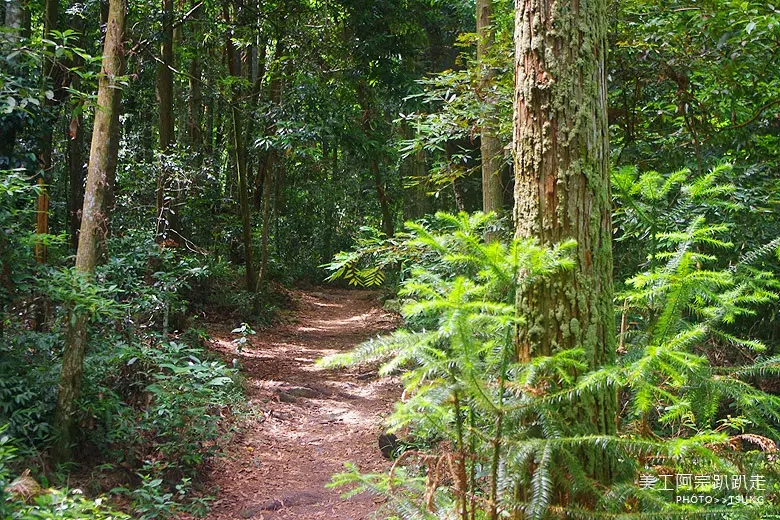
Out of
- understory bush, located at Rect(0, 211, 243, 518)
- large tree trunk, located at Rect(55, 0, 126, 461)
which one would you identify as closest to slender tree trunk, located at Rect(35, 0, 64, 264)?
understory bush, located at Rect(0, 211, 243, 518)

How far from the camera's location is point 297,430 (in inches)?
274

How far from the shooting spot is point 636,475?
6.94ft

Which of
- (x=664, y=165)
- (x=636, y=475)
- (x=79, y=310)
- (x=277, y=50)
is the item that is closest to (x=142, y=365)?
(x=79, y=310)

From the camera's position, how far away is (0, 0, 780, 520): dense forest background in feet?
6.16

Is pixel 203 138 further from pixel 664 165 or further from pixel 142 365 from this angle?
pixel 664 165

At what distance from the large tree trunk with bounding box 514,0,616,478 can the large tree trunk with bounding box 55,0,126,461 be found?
147 inches

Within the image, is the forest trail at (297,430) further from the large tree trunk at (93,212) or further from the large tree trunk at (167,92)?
the large tree trunk at (167,92)

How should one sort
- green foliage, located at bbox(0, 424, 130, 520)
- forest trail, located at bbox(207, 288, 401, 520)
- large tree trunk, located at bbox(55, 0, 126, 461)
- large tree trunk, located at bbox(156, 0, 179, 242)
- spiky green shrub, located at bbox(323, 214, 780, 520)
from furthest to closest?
large tree trunk, located at bbox(156, 0, 179, 242) → forest trail, located at bbox(207, 288, 401, 520) → large tree trunk, located at bbox(55, 0, 126, 461) → green foliage, located at bbox(0, 424, 130, 520) → spiky green shrub, located at bbox(323, 214, 780, 520)

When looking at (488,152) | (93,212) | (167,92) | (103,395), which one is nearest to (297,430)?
(103,395)

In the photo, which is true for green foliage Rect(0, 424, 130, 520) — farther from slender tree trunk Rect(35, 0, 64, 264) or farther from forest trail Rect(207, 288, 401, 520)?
slender tree trunk Rect(35, 0, 64, 264)

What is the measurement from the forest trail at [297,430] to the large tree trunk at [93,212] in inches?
59.6

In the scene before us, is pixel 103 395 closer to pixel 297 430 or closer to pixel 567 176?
pixel 297 430

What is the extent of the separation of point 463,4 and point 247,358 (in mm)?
8068

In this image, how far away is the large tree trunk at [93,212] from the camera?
A: 4500 mm
